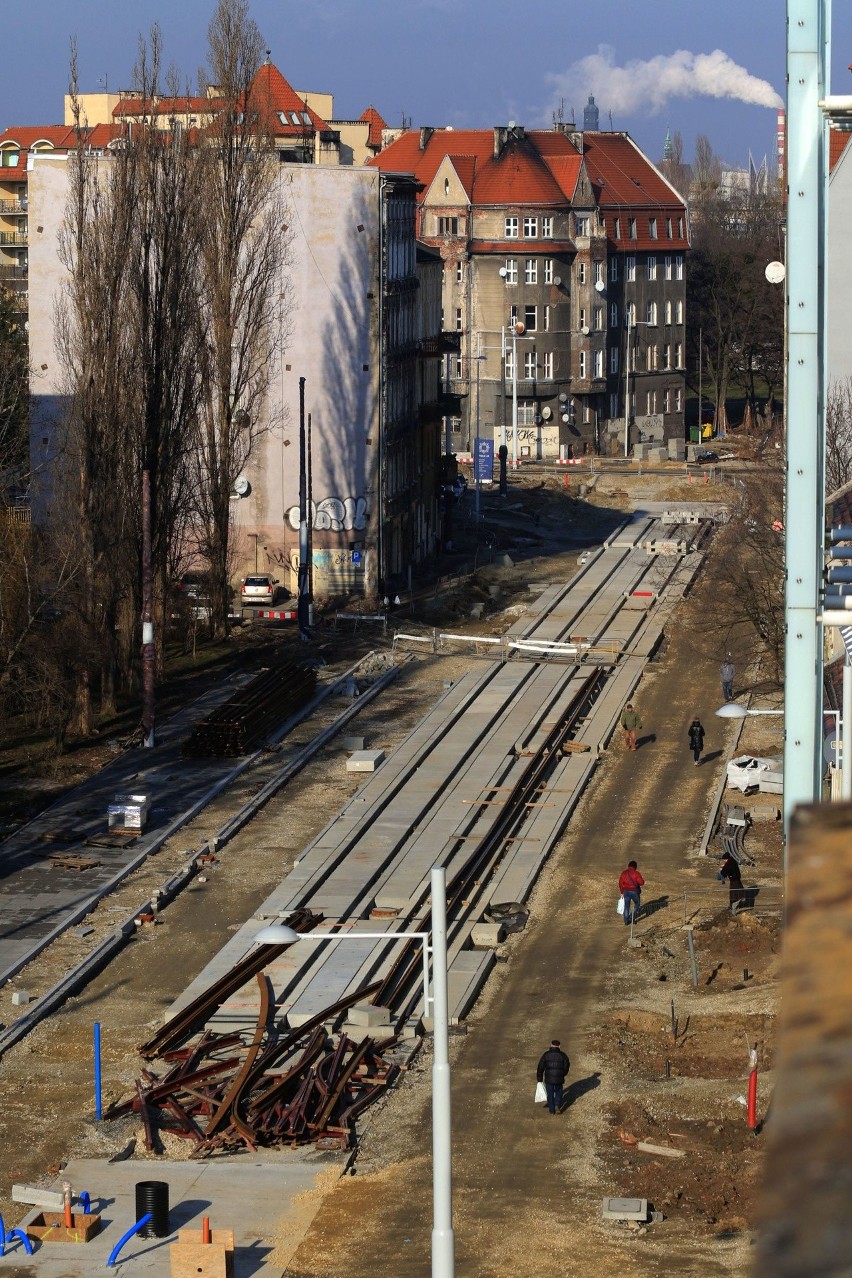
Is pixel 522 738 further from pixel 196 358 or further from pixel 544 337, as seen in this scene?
pixel 544 337

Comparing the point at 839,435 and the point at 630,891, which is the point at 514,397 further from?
the point at 630,891

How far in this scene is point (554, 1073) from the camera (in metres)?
24.1

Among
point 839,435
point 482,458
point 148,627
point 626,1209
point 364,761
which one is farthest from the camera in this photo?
point 482,458

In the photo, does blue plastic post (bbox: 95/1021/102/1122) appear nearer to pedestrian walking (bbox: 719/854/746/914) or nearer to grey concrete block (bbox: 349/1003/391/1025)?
grey concrete block (bbox: 349/1003/391/1025)

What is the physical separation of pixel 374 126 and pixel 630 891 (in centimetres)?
11049

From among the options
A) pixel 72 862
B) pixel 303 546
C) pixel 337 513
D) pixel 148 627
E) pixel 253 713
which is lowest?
pixel 72 862

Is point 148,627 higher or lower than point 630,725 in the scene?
higher

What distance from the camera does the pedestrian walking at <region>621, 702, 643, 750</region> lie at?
46281mm

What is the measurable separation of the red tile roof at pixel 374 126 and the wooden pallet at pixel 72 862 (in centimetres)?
8987

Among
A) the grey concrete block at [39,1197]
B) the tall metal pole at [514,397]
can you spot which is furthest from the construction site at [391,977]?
the tall metal pole at [514,397]

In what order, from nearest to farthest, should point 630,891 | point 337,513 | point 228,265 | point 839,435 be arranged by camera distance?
point 630,891, point 839,435, point 228,265, point 337,513

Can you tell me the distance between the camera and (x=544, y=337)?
101562 mm

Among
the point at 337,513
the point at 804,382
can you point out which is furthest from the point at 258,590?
the point at 804,382

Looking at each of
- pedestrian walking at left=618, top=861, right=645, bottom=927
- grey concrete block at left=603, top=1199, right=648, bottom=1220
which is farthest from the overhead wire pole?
pedestrian walking at left=618, top=861, right=645, bottom=927
